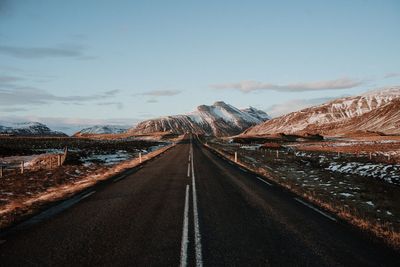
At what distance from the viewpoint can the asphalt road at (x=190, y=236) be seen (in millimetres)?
6449

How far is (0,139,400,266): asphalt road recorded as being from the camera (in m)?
6.45

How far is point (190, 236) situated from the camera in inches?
310

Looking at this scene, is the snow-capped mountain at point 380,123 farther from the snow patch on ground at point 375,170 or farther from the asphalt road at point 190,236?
the asphalt road at point 190,236

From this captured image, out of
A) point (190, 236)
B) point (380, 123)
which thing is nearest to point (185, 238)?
point (190, 236)

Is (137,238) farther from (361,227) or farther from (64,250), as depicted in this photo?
(361,227)

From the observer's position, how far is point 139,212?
34.0 ft

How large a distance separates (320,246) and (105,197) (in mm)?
8596

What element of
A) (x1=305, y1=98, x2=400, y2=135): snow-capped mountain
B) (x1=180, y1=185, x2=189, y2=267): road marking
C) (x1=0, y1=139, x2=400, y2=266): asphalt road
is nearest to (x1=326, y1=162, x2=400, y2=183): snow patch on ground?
(x1=0, y1=139, x2=400, y2=266): asphalt road

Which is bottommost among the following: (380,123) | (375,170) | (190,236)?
(375,170)

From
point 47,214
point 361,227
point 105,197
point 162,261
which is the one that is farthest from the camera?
point 105,197

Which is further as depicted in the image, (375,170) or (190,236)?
(375,170)

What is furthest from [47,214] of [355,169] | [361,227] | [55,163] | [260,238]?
[355,169]

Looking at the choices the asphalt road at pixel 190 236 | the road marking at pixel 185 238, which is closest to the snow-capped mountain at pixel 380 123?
the asphalt road at pixel 190 236

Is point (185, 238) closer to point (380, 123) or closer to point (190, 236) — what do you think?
point (190, 236)
